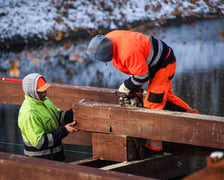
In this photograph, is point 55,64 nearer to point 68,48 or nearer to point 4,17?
point 68,48

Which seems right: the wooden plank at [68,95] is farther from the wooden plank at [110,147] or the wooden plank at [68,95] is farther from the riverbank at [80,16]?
the riverbank at [80,16]

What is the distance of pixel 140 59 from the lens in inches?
165

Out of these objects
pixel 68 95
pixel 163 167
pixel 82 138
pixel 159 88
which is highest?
pixel 159 88

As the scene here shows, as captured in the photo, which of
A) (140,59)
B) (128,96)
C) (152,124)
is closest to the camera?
(152,124)

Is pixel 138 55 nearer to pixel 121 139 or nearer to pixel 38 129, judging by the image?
pixel 121 139

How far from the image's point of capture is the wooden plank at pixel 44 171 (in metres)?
3.04

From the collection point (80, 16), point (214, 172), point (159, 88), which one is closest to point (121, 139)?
point (159, 88)

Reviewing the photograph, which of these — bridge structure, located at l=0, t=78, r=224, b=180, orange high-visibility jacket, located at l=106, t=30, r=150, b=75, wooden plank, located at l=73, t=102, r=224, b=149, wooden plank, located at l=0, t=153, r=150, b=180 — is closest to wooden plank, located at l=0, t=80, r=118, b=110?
bridge structure, located at l=0, t=78, r=224, b=180

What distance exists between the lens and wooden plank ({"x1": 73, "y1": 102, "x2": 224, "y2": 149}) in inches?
148

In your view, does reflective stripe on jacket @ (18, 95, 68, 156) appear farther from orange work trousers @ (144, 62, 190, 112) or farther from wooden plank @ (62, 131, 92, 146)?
orange work trousers @ (144, 62, 190, 112)

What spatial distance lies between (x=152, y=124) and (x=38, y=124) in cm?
102

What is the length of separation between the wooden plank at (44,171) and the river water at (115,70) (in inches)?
90.6

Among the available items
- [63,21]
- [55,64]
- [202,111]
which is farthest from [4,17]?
[202,111]

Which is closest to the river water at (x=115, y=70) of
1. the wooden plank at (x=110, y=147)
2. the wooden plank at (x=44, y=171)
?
the wooden plank at (x=110, y=147)
